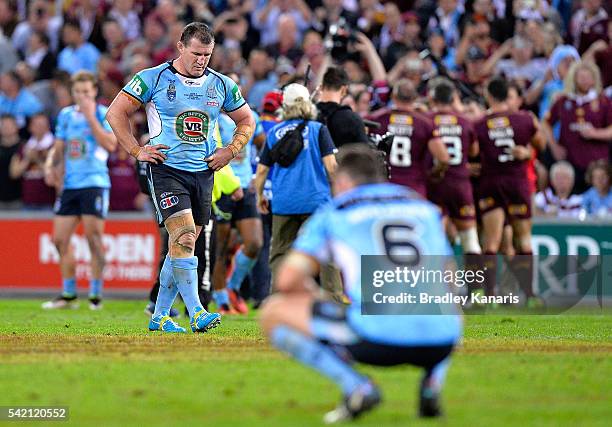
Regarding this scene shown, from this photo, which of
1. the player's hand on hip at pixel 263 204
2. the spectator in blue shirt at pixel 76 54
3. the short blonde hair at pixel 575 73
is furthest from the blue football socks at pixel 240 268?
the spectator in blue shirt at pixel 76 54

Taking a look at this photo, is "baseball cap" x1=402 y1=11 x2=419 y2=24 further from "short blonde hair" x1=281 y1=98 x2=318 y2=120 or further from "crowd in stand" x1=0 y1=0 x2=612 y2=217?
"short blonde hair" x1=281 y1=98 x2=318 y2=120

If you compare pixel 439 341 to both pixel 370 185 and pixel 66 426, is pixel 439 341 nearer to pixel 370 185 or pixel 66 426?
pixel 370 185

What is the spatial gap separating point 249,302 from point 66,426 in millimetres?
12214

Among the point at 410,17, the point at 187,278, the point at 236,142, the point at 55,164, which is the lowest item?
the point at 187,278

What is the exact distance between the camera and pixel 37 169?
21969mm

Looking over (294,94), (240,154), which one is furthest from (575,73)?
(294,94)

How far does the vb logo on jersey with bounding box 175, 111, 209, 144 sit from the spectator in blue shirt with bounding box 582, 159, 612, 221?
9513 mm

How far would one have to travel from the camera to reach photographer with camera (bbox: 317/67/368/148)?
44.9 feet

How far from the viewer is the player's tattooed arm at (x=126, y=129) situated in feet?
37.9

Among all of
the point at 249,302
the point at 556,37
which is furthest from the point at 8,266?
A: the point at 556,37

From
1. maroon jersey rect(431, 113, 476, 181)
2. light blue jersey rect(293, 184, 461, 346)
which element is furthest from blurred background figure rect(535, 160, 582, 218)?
light blue jersey rect(293, 184, 461, 346)

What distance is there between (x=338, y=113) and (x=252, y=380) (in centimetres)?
561

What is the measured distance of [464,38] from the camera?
2203cm

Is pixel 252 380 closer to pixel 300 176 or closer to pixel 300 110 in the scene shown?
pixel 300 176
